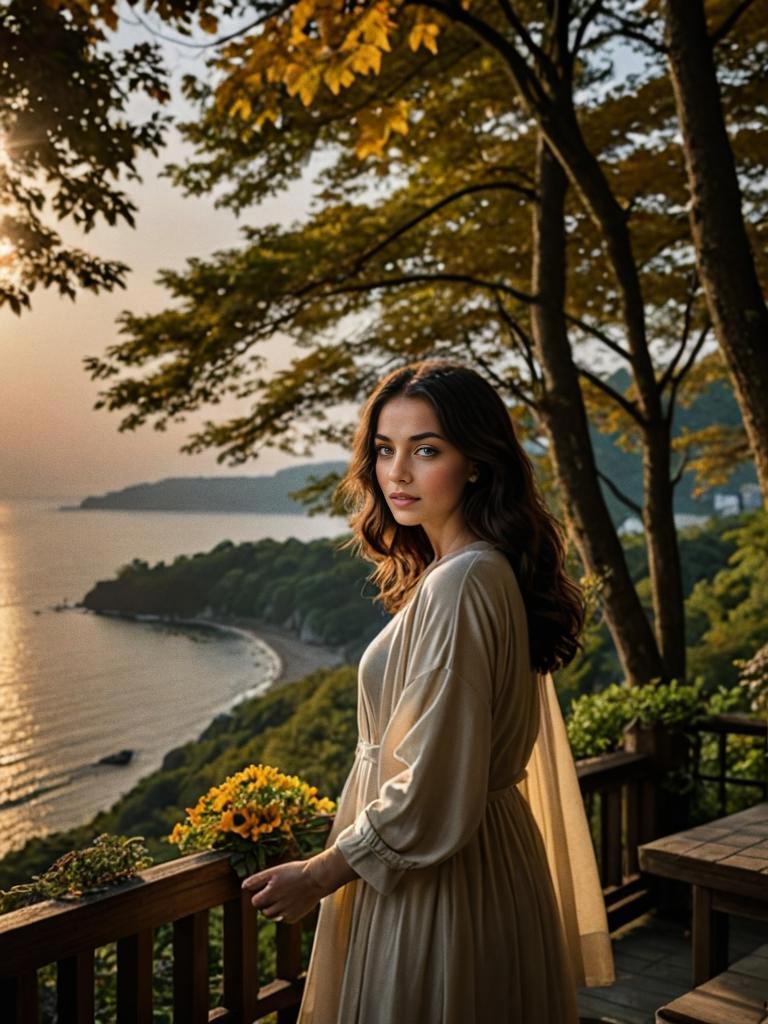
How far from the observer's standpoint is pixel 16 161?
11.5ft

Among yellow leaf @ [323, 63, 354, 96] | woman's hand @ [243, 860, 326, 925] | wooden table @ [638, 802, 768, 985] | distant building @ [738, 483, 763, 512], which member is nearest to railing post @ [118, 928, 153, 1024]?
woman's hand @ [243, 860, 326, 925]

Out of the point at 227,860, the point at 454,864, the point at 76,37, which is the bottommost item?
the point at 227,860

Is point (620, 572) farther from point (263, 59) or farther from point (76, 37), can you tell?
point (76, 37)

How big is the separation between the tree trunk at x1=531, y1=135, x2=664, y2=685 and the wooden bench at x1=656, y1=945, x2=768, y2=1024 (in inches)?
110

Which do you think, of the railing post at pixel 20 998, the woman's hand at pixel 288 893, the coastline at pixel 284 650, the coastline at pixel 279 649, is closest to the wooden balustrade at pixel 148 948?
the railing post at pixel 20 998

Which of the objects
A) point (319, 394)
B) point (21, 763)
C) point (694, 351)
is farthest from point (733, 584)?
point (21, 763)

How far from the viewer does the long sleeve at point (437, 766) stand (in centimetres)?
147

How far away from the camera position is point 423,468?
165 cm

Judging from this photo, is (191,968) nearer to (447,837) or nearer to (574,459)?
(447,837)

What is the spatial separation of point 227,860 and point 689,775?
2468 mm

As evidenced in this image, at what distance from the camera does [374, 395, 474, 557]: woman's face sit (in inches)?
65.1

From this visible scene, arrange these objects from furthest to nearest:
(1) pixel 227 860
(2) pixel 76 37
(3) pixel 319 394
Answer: (3) pixel 319 394 → (2) pixel 76 37 → (1) pixel 227 860

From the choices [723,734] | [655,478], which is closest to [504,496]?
[723,734]

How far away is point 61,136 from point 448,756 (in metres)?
2.87
